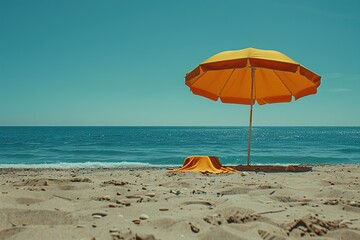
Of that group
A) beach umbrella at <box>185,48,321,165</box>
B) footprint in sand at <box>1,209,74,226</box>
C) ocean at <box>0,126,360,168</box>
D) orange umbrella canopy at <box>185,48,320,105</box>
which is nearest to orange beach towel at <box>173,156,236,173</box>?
beach umbrella at <box>185,48,321,165</box>

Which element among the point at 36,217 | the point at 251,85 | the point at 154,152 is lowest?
the point at 154,152

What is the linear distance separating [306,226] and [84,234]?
1.60 meters

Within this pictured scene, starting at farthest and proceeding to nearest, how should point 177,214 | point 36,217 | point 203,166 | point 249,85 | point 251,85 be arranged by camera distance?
point 249,85
point 251,85
point 203,166
point 177,214
point 36,217

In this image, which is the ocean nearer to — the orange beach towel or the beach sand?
the orange beach towel

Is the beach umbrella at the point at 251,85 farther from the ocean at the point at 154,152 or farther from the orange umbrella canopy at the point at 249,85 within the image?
the ocean at the point at 154,152

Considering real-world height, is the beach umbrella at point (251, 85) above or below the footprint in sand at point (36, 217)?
above

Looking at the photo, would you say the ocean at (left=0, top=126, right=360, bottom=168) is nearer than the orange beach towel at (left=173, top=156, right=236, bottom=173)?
No

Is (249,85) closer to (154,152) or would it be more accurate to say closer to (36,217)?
(36,217)

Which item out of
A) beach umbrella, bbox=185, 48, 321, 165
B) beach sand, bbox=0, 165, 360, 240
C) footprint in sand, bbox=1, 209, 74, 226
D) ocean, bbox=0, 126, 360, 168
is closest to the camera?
beach sand, bbox=0, 165, 360, 240

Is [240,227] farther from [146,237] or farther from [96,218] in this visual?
[96,218]

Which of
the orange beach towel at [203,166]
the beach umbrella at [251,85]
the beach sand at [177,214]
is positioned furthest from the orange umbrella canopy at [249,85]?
the beach sand at [177,214]

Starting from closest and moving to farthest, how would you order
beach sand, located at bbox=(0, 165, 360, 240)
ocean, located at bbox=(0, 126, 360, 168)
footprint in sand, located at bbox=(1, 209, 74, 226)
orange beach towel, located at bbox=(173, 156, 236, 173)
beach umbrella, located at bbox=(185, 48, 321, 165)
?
beach sand, located at bbox=(0, 165, 360, 240), footprint in sand, located at bbox=(1, 209, 74, 226), orange beach towel, located at bbox=(173, 156, 236, 173), beach umbrella, located at bbox=(185, 48, 321, 165), ocean, located at bbox=(0, 126, 360, 168)

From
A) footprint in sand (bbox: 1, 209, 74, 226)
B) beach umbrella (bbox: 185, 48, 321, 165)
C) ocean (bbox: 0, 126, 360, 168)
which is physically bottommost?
ocean (bbox: 0, 126, 360, 168)

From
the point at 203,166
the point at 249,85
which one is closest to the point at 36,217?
the point at 203,166
